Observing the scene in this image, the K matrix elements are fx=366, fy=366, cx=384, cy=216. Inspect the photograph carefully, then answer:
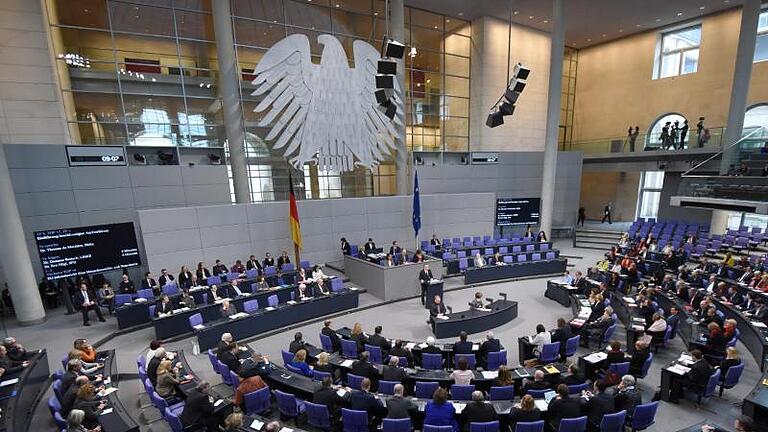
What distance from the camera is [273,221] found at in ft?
52.0

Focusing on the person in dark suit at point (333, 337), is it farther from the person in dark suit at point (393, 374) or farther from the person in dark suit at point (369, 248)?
the person in dark suit at point (369, 248)

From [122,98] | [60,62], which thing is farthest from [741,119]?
[60,62]

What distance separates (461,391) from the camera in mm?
6277

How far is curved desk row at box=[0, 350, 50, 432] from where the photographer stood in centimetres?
588

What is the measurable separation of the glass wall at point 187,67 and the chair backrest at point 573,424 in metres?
14.5

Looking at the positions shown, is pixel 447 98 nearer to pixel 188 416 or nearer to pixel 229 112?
pixel 229 112

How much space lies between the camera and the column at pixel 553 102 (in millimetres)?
18562

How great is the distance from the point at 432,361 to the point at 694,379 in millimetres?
4746

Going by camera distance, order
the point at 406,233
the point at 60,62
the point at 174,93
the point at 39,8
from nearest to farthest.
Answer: the point at 39,8, the point at 60,62, the point at 174,93, the point at 406,233

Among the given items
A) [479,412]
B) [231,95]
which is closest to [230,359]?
[479,412]

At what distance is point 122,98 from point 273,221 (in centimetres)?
758

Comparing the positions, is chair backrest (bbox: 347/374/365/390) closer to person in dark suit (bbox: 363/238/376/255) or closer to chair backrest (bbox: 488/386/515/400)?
chair backrest (bbox: 488/386/515/400)

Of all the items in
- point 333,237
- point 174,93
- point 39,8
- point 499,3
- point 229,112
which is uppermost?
point 499,3

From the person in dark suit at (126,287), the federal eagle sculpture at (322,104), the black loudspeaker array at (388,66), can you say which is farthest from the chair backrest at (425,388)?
the federal eagle sculpture at (322,104)
